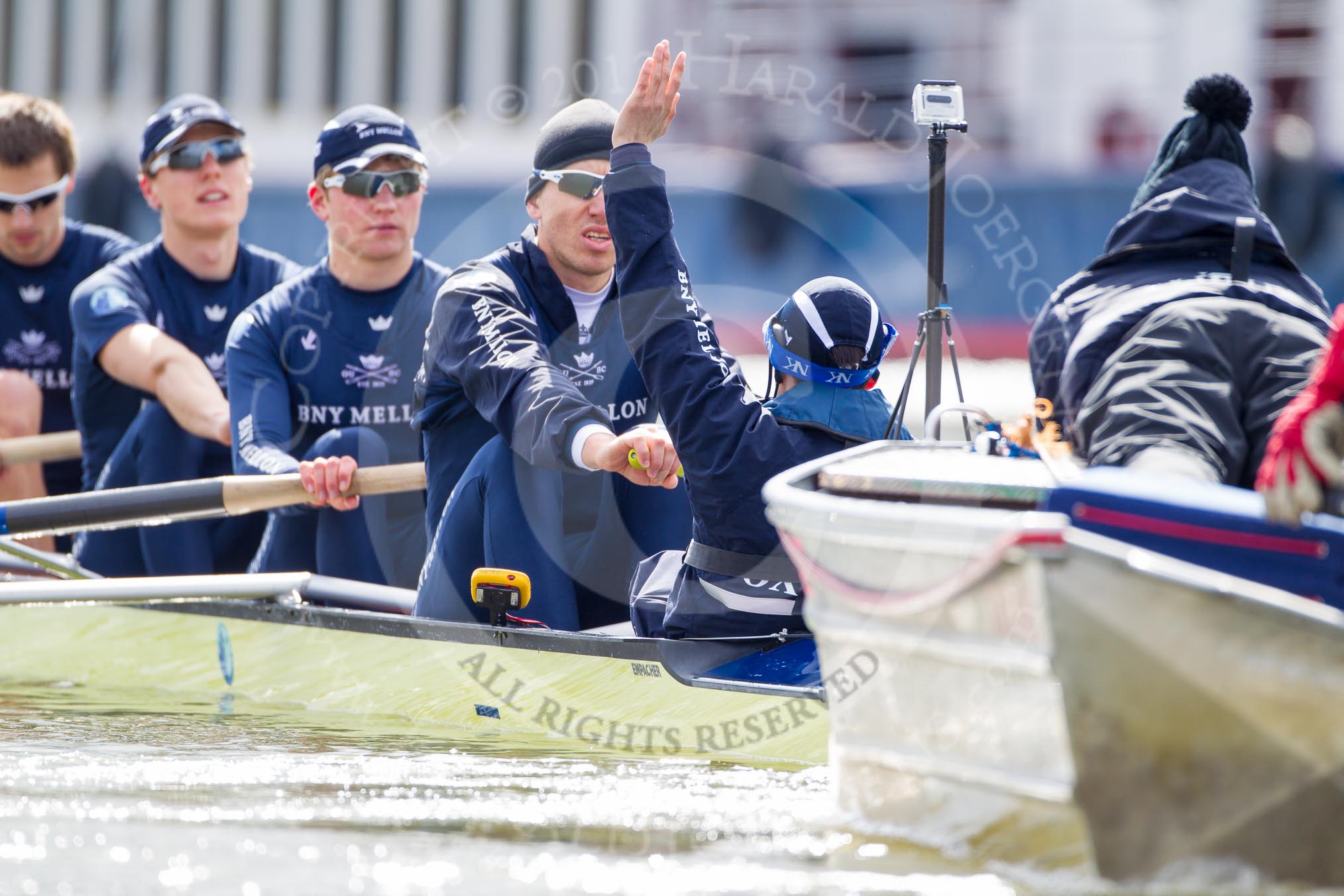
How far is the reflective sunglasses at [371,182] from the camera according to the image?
5.12 meters

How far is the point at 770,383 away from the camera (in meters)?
3.56

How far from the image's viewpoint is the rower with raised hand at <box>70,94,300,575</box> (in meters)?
5.38

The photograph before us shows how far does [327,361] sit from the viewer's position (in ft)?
16.8

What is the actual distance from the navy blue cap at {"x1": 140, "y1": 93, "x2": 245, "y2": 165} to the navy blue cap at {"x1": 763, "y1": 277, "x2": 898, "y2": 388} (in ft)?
9.94

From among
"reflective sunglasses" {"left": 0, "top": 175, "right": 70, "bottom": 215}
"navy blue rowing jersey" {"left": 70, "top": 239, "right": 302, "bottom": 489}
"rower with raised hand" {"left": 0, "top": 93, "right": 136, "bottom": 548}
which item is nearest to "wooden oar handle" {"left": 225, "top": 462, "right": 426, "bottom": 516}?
"navy blue rowing jersey" {"left": 70, "top": 239, "right": 302, "bottom": 489}

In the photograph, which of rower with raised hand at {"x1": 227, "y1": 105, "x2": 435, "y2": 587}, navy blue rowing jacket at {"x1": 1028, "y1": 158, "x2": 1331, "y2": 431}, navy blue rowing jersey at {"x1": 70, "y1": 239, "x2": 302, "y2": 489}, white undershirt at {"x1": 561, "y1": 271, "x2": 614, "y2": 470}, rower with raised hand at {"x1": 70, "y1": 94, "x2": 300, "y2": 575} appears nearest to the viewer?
navy blue rowing jacket at {"x1": 1028, "y1": 158, "x2": 1331, "y2": 431}

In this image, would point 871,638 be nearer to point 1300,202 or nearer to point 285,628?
point 285,628

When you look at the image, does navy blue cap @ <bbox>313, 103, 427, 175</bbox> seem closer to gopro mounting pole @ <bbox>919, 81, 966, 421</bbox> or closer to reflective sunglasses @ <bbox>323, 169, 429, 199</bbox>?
reflective sunglasses @ <bbox>323, 169, 429, 199</bbox>

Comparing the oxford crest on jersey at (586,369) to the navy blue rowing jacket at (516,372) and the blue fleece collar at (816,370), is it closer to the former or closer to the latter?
the navy blue rowing jacket at (516,372)

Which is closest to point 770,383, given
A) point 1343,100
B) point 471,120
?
point 1343,100

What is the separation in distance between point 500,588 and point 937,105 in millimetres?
1448

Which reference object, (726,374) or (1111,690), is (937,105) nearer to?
(726,374)

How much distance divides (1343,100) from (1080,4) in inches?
116

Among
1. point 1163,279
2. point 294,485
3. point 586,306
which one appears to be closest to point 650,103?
point 586,306
